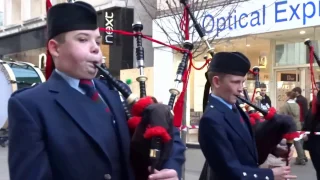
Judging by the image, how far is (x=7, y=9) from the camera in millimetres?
26984

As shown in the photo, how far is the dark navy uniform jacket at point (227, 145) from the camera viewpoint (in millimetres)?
3252

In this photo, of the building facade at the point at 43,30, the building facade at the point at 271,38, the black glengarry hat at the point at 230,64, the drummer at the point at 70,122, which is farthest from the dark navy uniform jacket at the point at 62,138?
the building facade at the point at 43,30

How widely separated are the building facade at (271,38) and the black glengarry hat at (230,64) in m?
8.81

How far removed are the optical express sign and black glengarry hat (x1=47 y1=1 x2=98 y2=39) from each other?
9561 millimetres

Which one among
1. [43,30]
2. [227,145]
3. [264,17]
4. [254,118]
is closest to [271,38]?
[264,17]

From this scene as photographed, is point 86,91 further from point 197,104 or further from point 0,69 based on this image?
point 197,104

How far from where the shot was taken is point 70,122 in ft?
7.27

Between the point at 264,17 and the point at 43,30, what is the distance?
481 inches

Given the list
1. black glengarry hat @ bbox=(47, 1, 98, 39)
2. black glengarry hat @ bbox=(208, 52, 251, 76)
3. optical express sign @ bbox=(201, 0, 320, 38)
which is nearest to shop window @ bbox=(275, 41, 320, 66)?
optical express sign @ bbox=(201, 0, 320, 38)

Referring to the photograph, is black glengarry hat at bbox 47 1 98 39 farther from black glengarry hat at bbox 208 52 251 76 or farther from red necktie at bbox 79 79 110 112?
black glengarry hat at bbox 208 52 251 76

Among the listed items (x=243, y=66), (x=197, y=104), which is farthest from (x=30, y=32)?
(x=243, y=66)

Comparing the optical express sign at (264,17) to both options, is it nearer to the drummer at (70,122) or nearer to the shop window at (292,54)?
the shop window at (292,54)

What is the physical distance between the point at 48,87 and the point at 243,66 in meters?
1.65

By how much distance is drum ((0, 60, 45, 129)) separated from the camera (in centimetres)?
965
